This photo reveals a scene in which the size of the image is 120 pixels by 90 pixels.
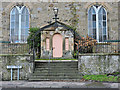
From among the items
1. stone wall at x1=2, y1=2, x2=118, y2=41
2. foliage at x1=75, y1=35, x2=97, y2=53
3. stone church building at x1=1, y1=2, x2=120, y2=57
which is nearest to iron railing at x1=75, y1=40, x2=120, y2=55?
foliage at x1=75, y1=35, x2=97, y2=53

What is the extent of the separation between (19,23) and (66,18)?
151 inches

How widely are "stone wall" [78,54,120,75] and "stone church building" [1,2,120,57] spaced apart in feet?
13.9

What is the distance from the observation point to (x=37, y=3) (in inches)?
562

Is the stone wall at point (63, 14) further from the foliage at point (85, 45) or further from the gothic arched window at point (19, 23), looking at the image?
the foliage at point (85, 45)

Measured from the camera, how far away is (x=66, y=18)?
1409 cm

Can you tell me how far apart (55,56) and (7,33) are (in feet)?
14.5

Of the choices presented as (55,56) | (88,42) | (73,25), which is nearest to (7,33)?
(55,56)

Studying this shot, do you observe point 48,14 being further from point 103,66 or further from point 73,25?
point 103,66

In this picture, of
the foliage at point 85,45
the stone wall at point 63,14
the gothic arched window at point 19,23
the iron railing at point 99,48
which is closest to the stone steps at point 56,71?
the iron railing at point 99,48

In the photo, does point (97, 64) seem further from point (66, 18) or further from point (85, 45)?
point (66, 18)

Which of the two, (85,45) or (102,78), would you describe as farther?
(85,45)

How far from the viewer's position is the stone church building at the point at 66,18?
14070mm

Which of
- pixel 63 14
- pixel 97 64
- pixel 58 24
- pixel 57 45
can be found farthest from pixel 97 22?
pixel 97 64

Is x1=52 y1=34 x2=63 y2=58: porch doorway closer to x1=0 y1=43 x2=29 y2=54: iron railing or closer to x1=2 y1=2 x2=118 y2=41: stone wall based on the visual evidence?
x1=2 y1=2 x2=118 y2=41: stone wall
